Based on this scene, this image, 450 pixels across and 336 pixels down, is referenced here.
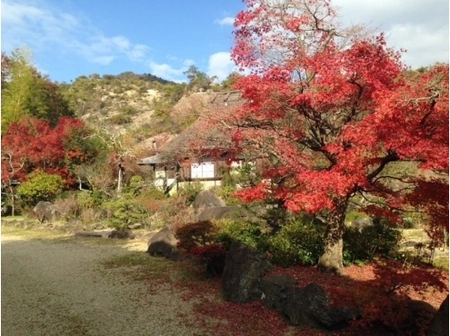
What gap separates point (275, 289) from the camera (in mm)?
6133

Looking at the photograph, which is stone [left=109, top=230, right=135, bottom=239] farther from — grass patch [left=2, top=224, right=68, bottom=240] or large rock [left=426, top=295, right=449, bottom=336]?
large rock [left=426, top=295, right=449, bottom=336]

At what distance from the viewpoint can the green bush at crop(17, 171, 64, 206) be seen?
21.3 metres

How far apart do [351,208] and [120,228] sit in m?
8.96

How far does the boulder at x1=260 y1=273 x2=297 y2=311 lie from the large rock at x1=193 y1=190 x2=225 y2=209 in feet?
32.2

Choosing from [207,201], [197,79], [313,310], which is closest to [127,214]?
[207,201]

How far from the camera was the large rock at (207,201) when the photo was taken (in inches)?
640

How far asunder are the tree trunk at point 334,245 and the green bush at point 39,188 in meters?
18.3

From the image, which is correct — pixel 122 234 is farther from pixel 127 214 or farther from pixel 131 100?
pixel 131 100

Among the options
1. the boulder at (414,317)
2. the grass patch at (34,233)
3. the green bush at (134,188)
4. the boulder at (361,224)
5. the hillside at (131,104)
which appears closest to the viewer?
the boulder at (414,317)

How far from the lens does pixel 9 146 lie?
23.0 m

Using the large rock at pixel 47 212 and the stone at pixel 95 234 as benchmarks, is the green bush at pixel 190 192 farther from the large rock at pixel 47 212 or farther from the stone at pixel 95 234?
the large rock at pixel 47 212

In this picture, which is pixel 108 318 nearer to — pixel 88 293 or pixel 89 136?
pixel 88 293

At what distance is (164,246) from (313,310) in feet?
20.4

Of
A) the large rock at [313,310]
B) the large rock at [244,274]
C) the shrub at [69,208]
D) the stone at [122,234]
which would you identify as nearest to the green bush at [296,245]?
the large rock at [244,274]
